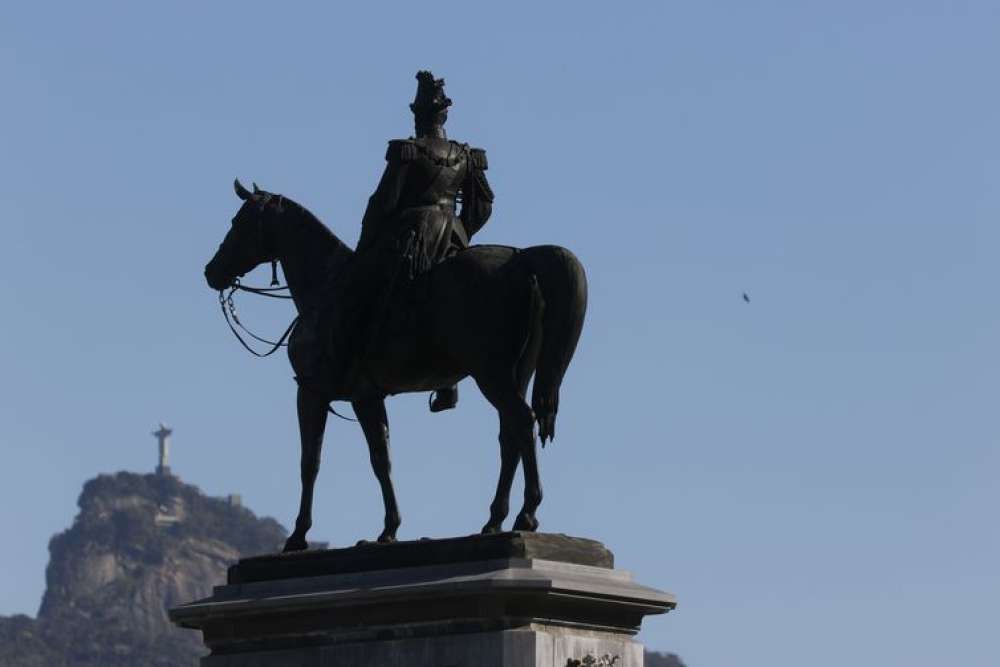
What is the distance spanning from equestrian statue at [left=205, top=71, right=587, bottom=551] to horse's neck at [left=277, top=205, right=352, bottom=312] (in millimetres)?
12

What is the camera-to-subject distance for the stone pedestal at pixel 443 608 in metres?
21.0

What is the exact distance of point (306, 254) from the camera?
23.9 m

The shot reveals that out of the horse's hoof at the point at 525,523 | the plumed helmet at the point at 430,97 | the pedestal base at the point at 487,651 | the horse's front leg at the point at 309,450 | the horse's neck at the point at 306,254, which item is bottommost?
the pedestal base at the point at 487,651

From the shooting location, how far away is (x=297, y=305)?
23.8 meters

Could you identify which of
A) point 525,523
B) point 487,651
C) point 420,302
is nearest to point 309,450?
point 420,302

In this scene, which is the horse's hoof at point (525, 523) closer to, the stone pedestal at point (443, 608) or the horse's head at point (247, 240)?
the stone pedestal at point (443, 608)

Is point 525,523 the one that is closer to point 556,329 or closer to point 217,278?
point 556,329

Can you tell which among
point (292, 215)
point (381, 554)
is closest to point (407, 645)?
point (381, 554)

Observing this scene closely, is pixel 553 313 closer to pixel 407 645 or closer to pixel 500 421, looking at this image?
pixel 500 421

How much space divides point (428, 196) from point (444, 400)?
64.8 inches

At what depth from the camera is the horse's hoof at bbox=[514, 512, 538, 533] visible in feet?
71.0

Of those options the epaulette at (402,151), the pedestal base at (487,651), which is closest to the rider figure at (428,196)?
the epaulette at (402,151)

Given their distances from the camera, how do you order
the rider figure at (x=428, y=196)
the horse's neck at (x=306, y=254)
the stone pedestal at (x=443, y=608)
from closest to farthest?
the stone pedestal at (x=443, y=608) → the rider figure at (x=428, y=196) → the horse's neck at (x=306, y=254)

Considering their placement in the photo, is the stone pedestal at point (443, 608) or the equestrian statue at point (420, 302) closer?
the stone pedestal at point (443, 608)
